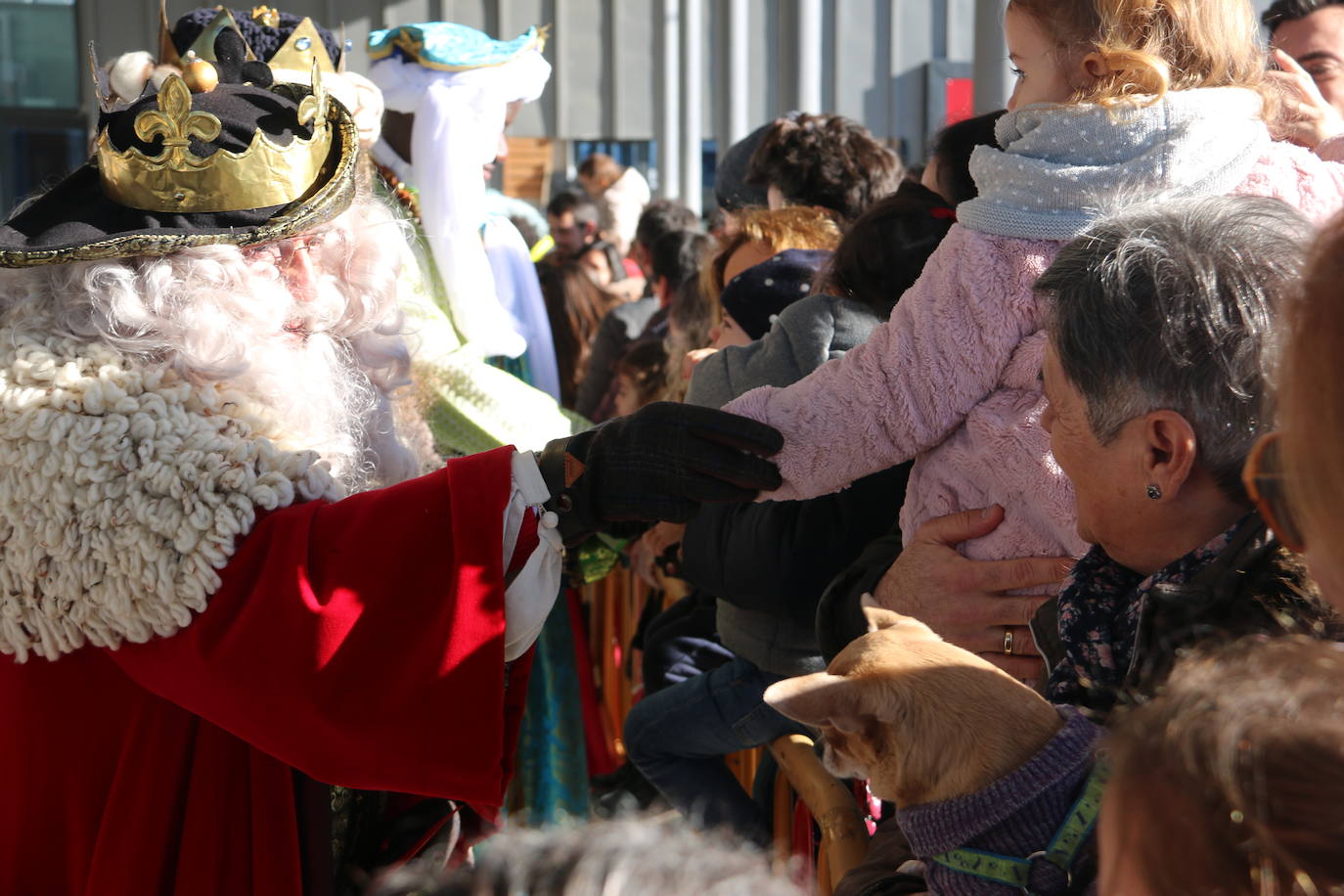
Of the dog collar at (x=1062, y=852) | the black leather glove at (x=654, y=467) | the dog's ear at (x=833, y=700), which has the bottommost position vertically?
the dog collar at (x=1062, y=852)

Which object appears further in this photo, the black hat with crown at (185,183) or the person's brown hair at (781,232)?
the person's brown hair at (781,232)

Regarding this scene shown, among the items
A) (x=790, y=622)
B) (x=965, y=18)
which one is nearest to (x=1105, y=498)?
(x=790, y=622)

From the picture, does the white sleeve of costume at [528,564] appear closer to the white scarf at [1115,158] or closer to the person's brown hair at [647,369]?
the white scarf at [1115,158]

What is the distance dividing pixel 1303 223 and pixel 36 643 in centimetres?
161

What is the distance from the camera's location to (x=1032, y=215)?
5.21ft

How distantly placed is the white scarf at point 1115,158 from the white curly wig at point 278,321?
0.93m

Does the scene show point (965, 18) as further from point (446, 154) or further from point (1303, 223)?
point (1303, 223)

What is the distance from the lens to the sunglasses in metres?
0.88

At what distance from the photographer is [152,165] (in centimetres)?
166

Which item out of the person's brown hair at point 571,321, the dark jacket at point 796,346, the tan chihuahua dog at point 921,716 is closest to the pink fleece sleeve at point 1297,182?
the dark jacket at point 796,346

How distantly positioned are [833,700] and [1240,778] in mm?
572

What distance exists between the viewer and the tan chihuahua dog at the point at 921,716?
114 centimetres

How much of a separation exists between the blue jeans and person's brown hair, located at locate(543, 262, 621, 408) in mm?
2930

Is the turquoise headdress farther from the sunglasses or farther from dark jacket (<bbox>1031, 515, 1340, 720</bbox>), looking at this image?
the sunglasses
